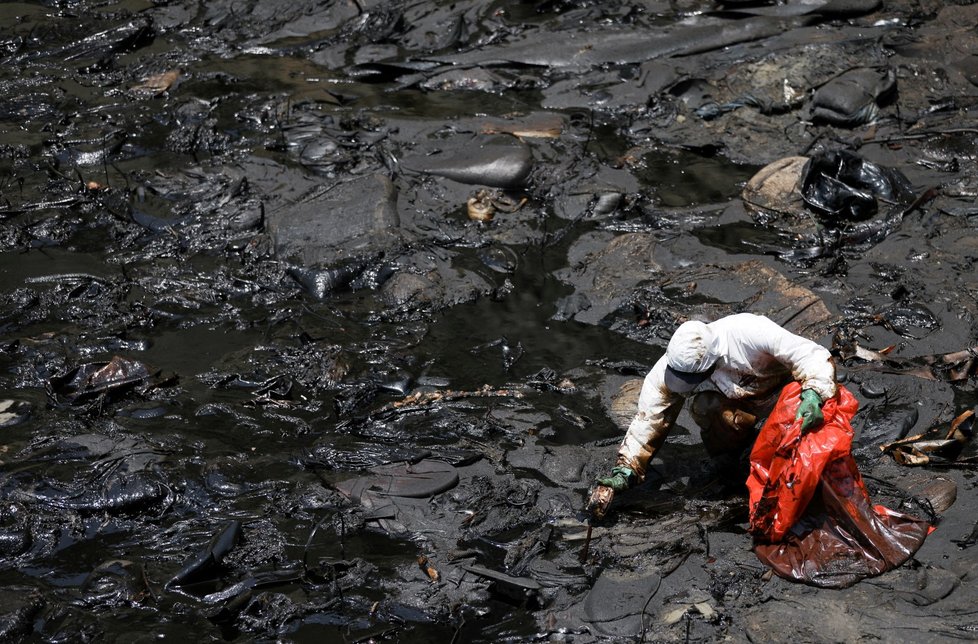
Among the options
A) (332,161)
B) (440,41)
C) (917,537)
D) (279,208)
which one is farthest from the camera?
(440,41)

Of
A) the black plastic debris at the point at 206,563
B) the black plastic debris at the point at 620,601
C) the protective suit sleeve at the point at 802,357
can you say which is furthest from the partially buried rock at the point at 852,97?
the black plastic debris at the point at 206,563

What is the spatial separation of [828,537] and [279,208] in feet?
15.6

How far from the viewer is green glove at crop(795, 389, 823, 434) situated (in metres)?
3.65

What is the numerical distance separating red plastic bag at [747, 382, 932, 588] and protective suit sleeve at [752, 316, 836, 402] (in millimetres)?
74

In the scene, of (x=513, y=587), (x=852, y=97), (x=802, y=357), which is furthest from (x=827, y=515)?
(x=852, y=97)

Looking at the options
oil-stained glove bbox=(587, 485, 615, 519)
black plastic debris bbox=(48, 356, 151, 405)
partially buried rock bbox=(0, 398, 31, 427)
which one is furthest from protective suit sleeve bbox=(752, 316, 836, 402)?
partially buried rock bbox=(0, 398, 31, 427)

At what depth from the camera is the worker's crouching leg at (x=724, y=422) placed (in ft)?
13.9

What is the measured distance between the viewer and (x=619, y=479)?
4.13m

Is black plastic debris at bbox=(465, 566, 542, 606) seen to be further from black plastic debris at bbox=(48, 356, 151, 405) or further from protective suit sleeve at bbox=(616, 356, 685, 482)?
black plastic debris at bbox=(48, 356, 151, 405)

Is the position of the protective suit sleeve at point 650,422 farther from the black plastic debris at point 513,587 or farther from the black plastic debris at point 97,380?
the black plastic debris at point 97,380

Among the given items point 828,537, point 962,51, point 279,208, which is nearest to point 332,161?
point 279,208

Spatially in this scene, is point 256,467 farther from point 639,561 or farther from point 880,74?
point 880,74

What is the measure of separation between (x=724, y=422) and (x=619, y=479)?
1.98 feet

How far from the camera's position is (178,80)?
867 cm
